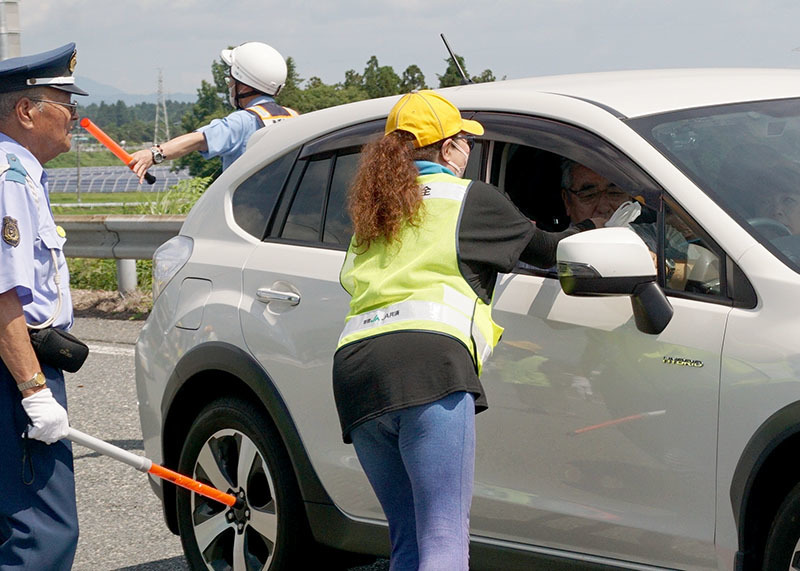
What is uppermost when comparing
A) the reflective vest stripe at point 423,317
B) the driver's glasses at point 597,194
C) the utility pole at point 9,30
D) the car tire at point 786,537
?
the utility pole at point 9,30

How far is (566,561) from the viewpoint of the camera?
10.9ft

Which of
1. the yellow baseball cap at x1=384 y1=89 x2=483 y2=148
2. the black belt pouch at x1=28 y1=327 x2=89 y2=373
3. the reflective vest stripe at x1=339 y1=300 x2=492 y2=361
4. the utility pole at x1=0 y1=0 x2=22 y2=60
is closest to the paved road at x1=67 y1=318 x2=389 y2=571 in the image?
the black belt pouch at x1=28 y1=327 x2=89 y2=373

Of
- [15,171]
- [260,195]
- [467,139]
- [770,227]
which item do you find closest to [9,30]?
[260,195]

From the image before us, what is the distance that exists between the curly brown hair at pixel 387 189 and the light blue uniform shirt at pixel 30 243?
3.00ft

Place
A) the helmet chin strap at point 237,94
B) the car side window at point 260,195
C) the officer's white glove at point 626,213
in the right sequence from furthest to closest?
the helmet chin strap at point 237,94
the car side window at point 260,195
the officer's white glove at point 626,213

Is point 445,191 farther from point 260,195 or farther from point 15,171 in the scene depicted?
point 260,195

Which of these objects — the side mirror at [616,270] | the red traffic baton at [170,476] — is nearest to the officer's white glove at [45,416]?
the red traffic baton at [170,476]

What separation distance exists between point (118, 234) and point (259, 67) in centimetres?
457

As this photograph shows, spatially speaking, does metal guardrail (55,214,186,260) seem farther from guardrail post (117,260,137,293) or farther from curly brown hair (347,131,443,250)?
curly brown hair (347,131,443,250)

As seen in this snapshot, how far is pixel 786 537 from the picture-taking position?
9.45 ft

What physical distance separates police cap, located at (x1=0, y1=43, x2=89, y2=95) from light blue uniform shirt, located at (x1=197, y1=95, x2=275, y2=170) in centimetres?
266

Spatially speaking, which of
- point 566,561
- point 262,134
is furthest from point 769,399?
point 262,134

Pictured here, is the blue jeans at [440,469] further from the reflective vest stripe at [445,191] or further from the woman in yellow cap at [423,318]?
the reflective vest stripe at [445,191]

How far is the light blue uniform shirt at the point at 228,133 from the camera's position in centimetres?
638
